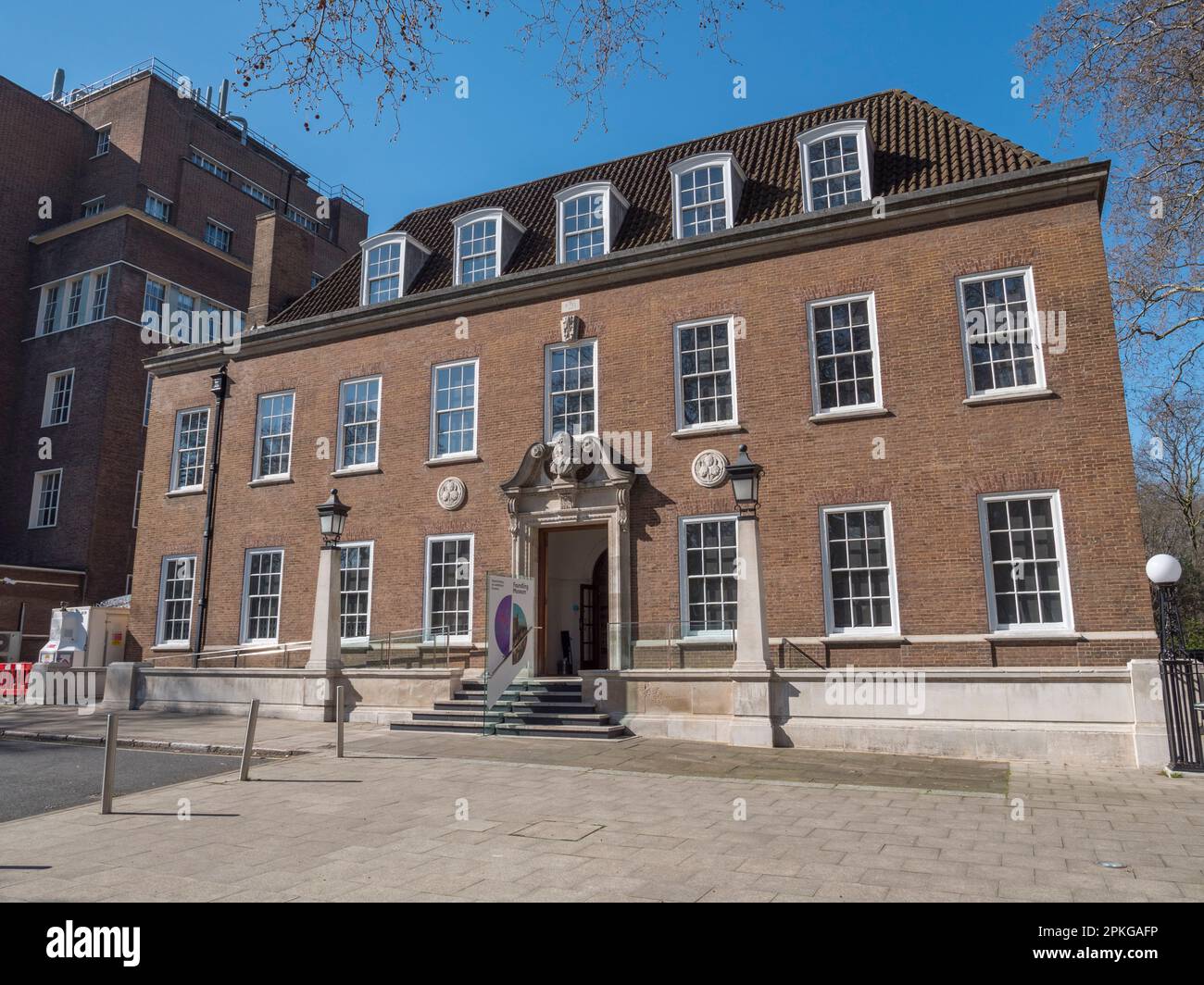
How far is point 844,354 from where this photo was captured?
15.8 metres

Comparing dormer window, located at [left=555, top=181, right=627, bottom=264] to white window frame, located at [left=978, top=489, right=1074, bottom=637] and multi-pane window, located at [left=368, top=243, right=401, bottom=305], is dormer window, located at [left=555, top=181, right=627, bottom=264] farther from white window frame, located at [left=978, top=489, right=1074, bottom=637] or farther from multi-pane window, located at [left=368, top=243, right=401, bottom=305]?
white window frame, located at [left=978, top=489, right=1074, bottom=637]

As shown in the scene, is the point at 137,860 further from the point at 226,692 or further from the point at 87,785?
the point at 226,692

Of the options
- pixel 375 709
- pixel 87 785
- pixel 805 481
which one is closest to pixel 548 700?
pixel 375 709

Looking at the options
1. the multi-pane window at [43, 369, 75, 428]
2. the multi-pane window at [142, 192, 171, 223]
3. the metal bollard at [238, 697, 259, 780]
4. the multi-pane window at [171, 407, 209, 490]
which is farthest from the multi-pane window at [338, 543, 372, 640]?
the multi-pane window at [142, 192, 171, 223]

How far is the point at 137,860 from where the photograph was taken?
6641 mm

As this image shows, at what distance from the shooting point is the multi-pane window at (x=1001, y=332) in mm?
14477

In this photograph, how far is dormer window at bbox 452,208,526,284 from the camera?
20016 millimetres

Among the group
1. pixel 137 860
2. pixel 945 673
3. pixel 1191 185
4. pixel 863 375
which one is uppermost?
pixel 1191 185

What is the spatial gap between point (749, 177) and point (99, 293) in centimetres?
2655

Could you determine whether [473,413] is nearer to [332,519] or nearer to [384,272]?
[332,519]

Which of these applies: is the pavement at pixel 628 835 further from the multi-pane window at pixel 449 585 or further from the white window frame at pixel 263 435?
the white window frame at pixel 263 435

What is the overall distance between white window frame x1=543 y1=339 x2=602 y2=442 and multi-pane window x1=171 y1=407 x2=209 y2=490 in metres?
10.7

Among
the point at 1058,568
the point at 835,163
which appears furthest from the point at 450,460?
the point at 1058,568
